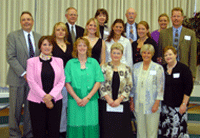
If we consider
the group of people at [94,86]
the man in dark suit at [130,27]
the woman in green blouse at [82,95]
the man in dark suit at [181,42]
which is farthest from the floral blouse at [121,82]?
the man in dark suit at [130,27]

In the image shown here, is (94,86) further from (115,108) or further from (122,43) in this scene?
(122,43)

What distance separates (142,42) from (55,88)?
66.8 inches

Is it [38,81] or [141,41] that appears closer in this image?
[38,81]

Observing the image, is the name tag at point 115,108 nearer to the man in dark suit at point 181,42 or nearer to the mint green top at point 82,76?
the mint green top at point 82,76

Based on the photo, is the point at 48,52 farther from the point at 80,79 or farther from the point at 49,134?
the point at 49,134

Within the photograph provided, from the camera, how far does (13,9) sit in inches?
210

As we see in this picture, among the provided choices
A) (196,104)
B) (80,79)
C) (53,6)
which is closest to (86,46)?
(80,79)

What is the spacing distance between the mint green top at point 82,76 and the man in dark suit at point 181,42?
1443 millimetres

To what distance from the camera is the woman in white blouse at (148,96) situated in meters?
2.94

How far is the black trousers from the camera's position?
2492 millimetres

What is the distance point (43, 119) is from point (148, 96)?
56.2 inches

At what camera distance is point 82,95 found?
2.76 m

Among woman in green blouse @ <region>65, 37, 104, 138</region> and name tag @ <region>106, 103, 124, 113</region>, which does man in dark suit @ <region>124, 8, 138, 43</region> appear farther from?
name tag @ <region>106, 103, 124, 113</region>

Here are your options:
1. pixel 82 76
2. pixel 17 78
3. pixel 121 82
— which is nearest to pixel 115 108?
pixel 121 82
